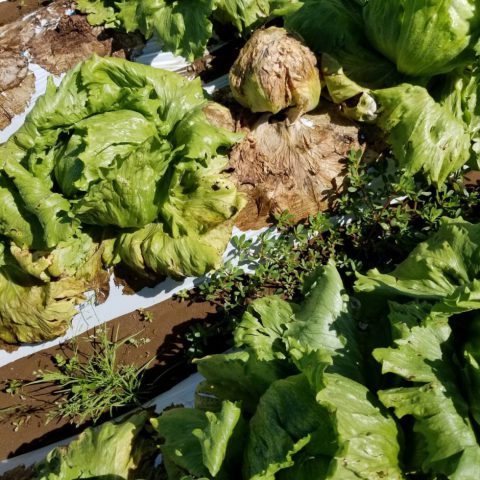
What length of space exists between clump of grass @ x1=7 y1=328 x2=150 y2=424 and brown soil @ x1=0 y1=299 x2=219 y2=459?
0.18 ft

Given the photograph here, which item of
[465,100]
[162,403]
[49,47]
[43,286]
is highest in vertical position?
[49,47]

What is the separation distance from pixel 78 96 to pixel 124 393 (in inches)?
80.1

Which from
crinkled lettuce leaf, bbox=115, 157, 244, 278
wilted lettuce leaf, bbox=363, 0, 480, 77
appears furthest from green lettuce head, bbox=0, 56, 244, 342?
wilted lettuce leaf, bbox=363, 0, 480, 77

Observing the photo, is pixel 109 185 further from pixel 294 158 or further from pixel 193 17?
pixel 193 17

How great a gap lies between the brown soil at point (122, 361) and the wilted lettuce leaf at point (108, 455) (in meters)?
0.58

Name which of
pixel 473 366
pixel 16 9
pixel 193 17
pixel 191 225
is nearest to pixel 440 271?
pixel 473 366

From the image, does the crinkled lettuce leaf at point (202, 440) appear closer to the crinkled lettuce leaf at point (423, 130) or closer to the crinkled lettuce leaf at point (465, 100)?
the crinkled lettuce leaf at point (423, 130)

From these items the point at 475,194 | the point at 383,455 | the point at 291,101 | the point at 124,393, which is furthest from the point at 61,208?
the point at 475,194

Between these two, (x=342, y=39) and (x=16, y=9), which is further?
(x=16, y=9)

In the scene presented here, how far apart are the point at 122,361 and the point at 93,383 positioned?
0.87 ft

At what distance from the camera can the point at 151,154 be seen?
3.23 meters

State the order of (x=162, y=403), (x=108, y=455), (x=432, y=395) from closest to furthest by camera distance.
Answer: (x=432, y=395) → (x=108, y=455) → (x=162, y=403)

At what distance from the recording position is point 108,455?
2.86 meters

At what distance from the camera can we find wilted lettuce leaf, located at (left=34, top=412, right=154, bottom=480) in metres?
2.81
